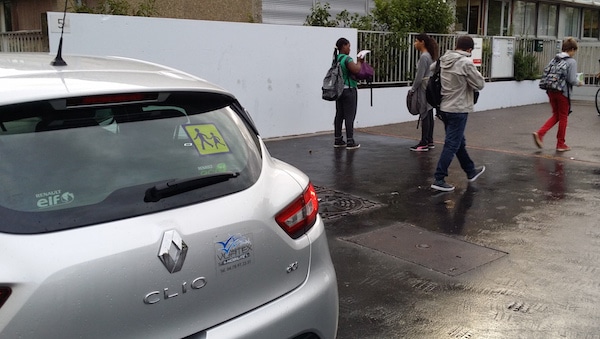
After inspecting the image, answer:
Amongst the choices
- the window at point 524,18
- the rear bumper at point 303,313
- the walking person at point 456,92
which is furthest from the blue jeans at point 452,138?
the window at point 524,18

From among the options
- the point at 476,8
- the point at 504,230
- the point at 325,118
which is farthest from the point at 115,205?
the point at 476,8

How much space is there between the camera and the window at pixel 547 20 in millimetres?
24406

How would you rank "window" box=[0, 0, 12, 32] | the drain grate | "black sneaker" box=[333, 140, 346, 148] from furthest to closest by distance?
"window" box=[0, 0, 12, 32]
"black sneaker" box=[333, 140, 346, 148]
the drain grate

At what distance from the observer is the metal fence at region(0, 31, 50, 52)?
27.3ft

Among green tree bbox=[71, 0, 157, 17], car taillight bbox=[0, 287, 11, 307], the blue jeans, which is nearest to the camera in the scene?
car taillight bbox=[0, 287, 11, 307]

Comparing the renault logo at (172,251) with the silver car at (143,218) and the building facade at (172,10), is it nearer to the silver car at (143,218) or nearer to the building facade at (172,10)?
the silver car at (143,218)

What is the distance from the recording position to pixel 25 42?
875 centimetres

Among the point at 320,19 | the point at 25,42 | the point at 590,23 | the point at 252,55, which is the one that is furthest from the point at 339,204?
the point at 590,23

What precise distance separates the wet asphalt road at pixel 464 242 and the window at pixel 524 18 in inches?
581

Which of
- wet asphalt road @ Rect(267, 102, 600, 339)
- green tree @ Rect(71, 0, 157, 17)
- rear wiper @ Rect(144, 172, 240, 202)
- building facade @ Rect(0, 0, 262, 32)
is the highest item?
building facade @ Rect(0, 0, 262, 32)

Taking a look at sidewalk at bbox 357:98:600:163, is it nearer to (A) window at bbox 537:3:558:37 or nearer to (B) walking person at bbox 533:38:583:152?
(B) walking person at bbox 533:38:583:152

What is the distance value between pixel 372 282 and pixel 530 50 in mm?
16102

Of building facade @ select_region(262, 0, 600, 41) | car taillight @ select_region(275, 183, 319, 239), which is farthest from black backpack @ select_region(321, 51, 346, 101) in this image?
car taillight @ select_region(275, 183, 319, 239)

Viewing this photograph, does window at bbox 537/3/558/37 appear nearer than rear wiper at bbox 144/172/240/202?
No
